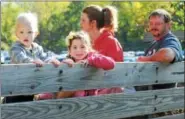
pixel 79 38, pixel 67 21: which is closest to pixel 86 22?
pixel 79 38

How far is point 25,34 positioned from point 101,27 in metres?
0.82

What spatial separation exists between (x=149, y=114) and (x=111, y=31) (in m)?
0.87

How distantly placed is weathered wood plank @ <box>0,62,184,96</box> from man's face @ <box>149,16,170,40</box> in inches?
14.4

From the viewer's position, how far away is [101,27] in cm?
409

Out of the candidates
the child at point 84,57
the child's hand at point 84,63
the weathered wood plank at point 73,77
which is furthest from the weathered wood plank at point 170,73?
the child's hand at point 84,63

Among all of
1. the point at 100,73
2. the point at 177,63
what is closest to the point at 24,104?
the point at 100,73

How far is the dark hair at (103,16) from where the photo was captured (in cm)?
402

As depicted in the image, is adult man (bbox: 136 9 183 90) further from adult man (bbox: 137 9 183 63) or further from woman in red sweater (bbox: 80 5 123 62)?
woman in red sweater (bbox: 80 5 123 62)

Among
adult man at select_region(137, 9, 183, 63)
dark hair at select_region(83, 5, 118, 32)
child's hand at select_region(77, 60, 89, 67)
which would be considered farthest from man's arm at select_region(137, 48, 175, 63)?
child's hand at select_region(77, 60, 89, 67)

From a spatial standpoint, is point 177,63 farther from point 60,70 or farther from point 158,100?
point 60,70

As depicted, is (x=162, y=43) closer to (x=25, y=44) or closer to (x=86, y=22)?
(x=86, y=22)

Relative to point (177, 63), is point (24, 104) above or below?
below

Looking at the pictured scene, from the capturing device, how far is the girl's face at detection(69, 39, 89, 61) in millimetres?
3371

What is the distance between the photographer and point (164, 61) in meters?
3.88
